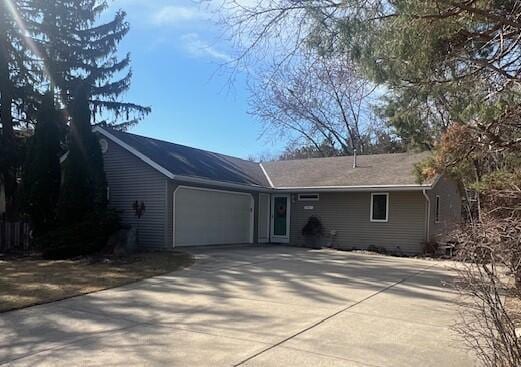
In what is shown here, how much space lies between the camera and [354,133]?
1312 inches

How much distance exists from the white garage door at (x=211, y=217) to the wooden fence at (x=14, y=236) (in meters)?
5.25

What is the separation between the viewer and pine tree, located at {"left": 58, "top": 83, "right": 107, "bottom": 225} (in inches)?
603

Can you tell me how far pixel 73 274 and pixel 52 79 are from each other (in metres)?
14.8

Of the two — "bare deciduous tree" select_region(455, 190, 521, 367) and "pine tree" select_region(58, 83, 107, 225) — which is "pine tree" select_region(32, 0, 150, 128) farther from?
"bare deciduous tree" select_region(455, 190, 521, 367)

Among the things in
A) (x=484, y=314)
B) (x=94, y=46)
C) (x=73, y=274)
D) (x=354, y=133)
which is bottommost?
(x=73, y=274)

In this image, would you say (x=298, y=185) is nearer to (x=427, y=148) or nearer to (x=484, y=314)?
(x=427, y=148)

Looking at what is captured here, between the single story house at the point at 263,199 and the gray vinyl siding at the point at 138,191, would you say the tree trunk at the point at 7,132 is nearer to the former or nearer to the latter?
the single story house at the point at 263,199

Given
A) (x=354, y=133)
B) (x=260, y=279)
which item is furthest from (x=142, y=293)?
(x=354, y=133)

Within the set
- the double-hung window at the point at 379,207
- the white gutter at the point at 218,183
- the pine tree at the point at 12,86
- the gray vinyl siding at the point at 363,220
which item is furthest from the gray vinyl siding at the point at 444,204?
the pine tree at the point at 12,86

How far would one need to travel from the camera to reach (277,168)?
2414 cm

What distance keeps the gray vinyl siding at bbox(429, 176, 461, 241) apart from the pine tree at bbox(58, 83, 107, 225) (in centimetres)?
1147

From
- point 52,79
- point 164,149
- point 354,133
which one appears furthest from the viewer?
point 354,133

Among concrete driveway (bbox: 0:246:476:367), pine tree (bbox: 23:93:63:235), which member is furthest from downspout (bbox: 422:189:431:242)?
pine tree (bbox: 23:93:63:235)

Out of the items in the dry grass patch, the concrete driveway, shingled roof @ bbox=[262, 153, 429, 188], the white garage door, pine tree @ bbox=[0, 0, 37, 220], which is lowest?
the dry grass patch
